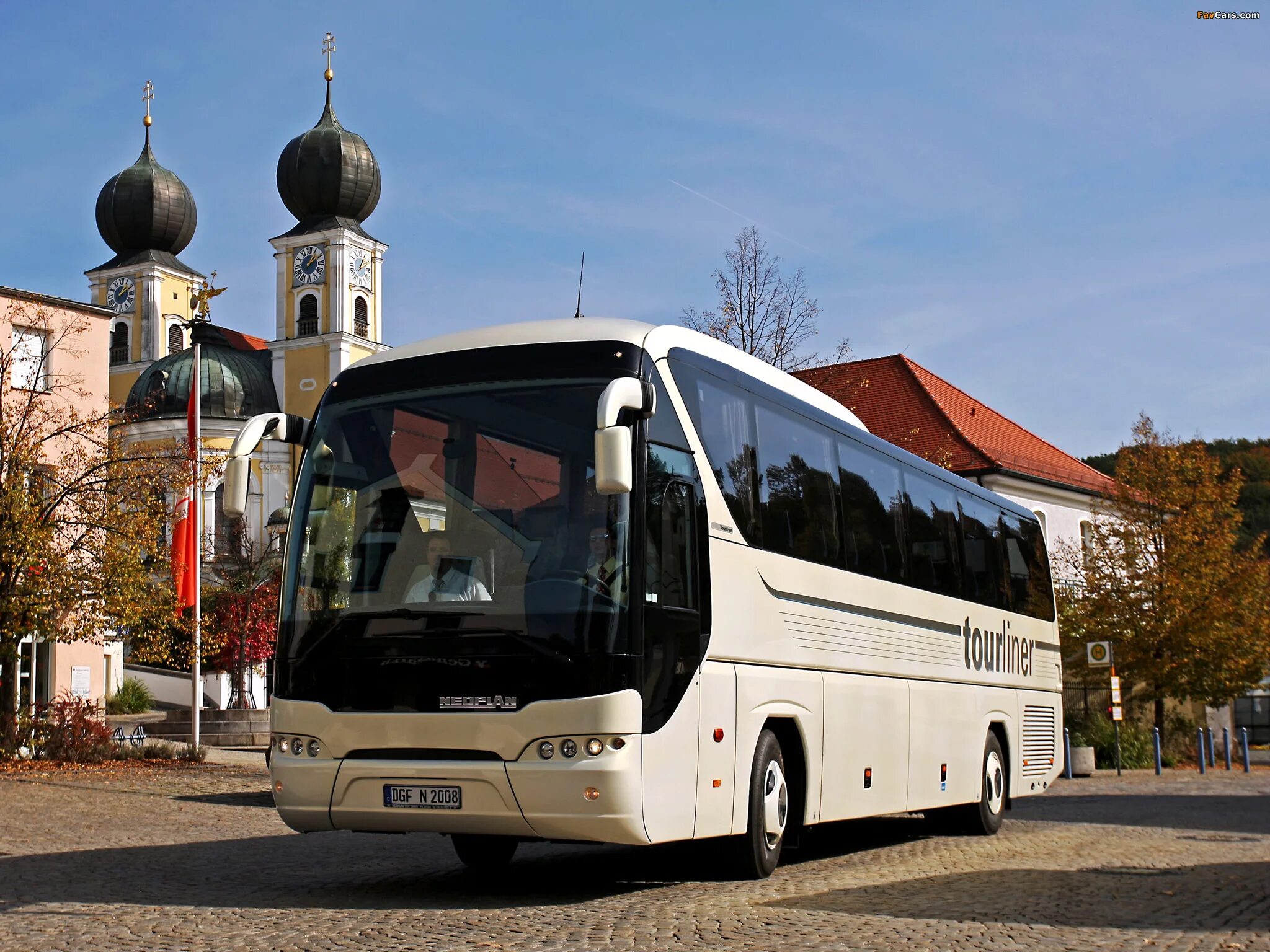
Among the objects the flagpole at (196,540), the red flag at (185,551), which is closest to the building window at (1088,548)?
the flagpole at (196,540)

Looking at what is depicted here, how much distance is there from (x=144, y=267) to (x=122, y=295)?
3171 millimetres

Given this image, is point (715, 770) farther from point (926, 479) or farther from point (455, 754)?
point (926, 479)

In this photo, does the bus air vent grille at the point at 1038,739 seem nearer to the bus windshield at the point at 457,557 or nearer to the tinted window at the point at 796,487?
the tinted window at the point at 796,487

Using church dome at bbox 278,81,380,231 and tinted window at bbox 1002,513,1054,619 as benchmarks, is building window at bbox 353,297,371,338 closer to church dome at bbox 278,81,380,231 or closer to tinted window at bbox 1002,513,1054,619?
church dome at bbox 278,81,380,231

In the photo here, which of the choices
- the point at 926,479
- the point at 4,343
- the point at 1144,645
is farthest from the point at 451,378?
the point at 1144,645

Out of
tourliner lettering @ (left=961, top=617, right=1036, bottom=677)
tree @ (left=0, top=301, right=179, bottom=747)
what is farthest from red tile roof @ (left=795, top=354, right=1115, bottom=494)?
tourliner lettering @ (left=961, top=617, right=1036, bottom=677)

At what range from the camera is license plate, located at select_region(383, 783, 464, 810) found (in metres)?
9.06

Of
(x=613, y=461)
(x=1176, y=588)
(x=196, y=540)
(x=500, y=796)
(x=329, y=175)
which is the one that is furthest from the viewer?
(x=329, y=175)

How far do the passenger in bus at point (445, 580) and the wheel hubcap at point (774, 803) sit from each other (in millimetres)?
2626

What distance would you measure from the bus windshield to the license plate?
0.48 meters

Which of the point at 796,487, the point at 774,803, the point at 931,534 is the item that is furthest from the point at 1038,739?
the point at 774,803

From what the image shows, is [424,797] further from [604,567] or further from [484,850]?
[484,850]

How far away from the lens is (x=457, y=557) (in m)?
9.26

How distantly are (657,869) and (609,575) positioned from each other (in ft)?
11.4
